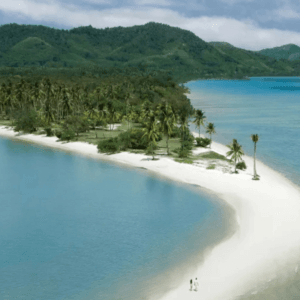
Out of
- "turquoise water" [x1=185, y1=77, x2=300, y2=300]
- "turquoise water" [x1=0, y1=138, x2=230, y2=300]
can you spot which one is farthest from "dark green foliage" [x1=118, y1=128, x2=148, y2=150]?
"turquoise water" [x1=185, y1=77, x2=300, y2=300]

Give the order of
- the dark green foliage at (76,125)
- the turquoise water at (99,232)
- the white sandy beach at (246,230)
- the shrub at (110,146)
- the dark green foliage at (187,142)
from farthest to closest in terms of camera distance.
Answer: the dark green foliage at (76,125) < the shrub at (110,146) < the dark green foliage at (187,142) < the turquoise water at (99,232) < the white sandy beach at (246,230)

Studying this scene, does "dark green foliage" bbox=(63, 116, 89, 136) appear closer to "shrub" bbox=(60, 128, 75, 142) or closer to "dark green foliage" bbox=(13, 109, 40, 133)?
"shrub" bbox=(60, 128, 75, 142)

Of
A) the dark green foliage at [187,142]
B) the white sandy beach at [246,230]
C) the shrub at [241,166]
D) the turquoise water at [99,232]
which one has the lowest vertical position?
the turquoise water at [99,232]

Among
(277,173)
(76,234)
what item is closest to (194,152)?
(277,173)

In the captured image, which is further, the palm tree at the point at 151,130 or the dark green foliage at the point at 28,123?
the dark green foliage at the point at 28,123

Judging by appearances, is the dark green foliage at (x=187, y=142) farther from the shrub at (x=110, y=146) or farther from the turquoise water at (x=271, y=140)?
the shrub at (x=110, y=146)

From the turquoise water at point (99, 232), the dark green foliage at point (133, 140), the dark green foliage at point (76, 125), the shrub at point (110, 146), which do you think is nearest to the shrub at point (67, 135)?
the dark green foliage at point (76, 125)

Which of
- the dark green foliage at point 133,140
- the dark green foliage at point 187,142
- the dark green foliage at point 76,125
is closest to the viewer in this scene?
the dark green foliage at point 187,142
